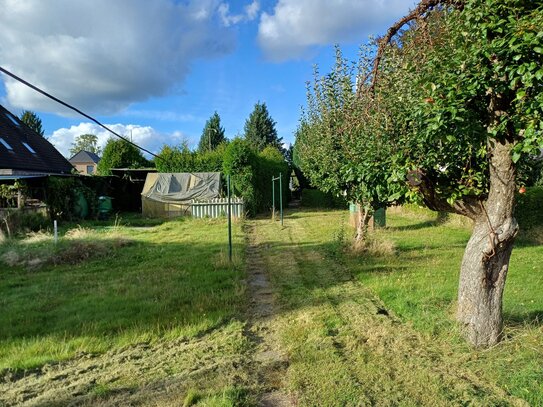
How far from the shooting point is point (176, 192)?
2019cm

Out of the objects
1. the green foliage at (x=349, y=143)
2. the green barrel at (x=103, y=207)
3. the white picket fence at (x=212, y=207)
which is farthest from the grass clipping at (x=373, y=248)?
the green barrel at (x=103, y=207)

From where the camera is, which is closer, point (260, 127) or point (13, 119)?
point (13, 119)

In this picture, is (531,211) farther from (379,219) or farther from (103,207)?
(103,207)

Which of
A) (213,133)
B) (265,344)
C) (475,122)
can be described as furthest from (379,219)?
(213,133)

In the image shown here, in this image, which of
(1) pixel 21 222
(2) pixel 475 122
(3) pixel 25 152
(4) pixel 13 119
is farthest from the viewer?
(4) pixel 13 119

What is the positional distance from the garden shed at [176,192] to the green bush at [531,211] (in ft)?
41.8

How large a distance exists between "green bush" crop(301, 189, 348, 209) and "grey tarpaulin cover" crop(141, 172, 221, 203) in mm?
7474

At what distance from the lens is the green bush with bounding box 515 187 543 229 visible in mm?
11898

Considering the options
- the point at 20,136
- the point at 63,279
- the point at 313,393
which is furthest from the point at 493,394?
the point at 20,136

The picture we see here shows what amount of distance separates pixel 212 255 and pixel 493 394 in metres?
6.92

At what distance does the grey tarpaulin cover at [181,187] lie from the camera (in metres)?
19.8

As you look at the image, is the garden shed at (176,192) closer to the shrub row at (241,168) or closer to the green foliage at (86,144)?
the shrub row at (241,168)

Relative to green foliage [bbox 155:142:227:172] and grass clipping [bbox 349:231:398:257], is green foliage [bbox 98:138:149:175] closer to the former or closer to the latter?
green foliage [bbox 155:142:227:172]

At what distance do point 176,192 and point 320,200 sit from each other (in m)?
9.47
